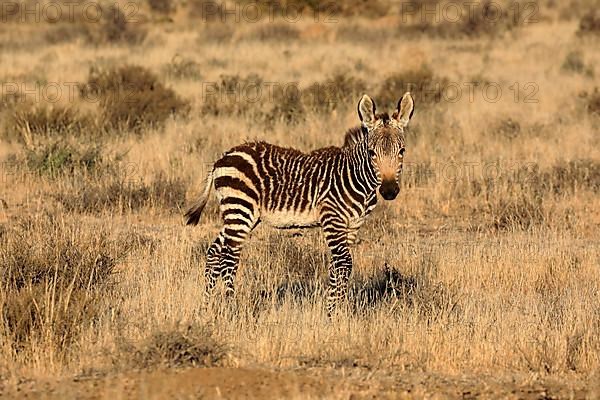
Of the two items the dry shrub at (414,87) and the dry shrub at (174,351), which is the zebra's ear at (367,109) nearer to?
the dry shrub at (174,351)

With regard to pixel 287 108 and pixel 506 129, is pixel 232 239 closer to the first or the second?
pixel 506 129

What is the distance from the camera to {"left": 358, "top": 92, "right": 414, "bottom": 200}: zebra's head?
8.53m

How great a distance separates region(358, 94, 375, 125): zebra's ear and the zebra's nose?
73cm

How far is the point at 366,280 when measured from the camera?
10453 millimetres

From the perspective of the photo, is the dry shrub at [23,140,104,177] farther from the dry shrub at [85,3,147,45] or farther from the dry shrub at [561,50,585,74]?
the dry shrub at [85,3,147,45]

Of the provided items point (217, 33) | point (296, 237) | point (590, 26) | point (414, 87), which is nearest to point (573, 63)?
point (414, 87)

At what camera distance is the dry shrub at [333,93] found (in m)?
20.2

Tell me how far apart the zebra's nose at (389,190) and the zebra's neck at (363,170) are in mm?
430

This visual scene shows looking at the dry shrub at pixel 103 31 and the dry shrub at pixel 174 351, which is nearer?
the dry shrub at pixel 174 351

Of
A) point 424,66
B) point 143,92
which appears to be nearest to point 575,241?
point 143,92

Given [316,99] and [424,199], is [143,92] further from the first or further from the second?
[424,199]

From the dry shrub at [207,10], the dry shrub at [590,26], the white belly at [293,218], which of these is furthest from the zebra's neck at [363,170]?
the dry shrub at [207,10]

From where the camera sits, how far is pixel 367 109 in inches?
350

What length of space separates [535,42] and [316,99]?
14.2 meters
